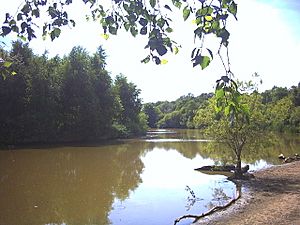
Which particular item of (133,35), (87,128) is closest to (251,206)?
(133,35)

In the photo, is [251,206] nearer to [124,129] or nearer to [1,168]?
[1,168]

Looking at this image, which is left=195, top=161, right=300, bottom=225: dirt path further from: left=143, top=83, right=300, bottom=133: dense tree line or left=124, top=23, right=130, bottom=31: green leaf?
left=124, top=23, right=130, bottom=31: green leaf

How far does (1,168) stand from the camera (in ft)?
75.6

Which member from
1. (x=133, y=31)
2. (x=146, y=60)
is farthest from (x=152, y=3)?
(x=133, y=31)

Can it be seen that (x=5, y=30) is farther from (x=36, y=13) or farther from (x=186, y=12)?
(x=186, y=12)

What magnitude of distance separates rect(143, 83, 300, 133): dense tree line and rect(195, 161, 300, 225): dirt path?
348cm

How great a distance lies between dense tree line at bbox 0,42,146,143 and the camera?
135ft

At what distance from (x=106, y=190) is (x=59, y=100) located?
32.2 m

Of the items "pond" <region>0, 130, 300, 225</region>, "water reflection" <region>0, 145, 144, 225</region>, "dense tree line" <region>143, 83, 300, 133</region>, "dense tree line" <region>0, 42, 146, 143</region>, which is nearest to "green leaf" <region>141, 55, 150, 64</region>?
"pond" <region>0, 130, 300, 225</region>

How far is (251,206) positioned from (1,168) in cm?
1634

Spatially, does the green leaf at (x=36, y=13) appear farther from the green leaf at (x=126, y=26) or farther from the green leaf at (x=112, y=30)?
the green leaf at (x=126, y=26)

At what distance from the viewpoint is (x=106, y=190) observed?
17031mm

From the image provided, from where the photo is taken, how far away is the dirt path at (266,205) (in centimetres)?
1140

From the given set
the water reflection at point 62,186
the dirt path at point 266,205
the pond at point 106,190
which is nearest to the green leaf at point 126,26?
the dirt path at point 266,205
